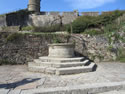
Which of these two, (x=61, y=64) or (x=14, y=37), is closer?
(x=61, y=64)

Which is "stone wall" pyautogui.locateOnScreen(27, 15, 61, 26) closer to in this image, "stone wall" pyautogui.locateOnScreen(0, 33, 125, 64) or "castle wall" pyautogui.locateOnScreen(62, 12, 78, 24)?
"castle wall" pyautogui.locateOnScreen(62, 12, 78, 24)

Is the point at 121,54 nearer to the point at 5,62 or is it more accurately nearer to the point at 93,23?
the point at 93,23

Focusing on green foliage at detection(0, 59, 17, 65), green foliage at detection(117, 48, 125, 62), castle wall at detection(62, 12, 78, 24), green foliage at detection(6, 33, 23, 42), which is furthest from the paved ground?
castle wall at detection(62, 12, 78, 24)

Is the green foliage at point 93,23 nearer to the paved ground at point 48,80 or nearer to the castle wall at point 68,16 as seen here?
the castle wall at point 68,16

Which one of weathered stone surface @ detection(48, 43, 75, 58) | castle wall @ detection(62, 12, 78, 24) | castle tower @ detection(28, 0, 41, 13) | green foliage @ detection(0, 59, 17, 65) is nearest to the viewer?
weathered stone surface @ detection(48, 43, 75, 58)

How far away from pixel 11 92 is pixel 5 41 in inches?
192

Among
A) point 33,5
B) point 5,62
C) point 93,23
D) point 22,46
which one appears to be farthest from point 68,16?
point 5,62

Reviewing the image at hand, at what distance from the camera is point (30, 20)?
1730cm

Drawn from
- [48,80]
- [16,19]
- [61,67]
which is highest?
[16,19]

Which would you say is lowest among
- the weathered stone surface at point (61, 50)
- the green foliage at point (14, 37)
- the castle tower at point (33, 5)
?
the weathered stone surface at point (61, 50)

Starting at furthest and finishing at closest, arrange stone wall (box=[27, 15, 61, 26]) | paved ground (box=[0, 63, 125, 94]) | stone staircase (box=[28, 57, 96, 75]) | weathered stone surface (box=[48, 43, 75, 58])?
stone wall (box=[27, 15, 61, 26]) → weathered stone surface (box=[48, 43, 75, 58]) → stone staircase (box=[28, 57, 96, 75]) → paved ground (box=[0, 63, 125, 94])

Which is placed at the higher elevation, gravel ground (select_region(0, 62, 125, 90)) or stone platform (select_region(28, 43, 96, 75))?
stone platform (select_region(28, 43, 96, 75))

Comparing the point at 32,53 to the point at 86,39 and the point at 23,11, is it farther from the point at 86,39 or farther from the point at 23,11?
the point at 23,11

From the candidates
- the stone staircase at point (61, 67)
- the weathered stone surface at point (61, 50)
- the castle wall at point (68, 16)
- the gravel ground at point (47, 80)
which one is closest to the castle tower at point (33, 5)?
the castle wall at point (68, 16)
